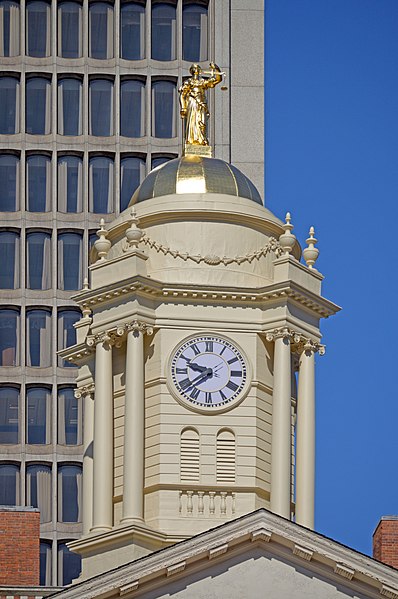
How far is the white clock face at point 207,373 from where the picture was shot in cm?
7612

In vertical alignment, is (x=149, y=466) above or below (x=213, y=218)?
below

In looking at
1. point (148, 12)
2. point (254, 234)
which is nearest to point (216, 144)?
point (148, 12)

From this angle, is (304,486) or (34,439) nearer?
(304,486)

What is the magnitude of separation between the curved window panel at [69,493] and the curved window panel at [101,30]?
2117 cm

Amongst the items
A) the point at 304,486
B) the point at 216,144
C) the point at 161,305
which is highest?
the point at 216,144

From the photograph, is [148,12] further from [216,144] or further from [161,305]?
[161,305]

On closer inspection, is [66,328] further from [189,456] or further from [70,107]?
[189,456]

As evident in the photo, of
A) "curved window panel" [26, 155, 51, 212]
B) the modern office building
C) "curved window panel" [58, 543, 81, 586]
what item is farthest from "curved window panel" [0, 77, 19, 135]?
"curved window panel" [58, 543, 81, 586]

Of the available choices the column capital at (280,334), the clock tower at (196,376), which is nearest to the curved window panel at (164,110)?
the clock tower at (196,376)

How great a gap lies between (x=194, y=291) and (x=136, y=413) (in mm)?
3897

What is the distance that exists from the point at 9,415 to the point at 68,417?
9.65 feet

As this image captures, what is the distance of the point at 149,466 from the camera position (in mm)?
75562

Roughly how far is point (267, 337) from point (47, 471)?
60583 millimetres

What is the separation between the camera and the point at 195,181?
79438 millimetres
